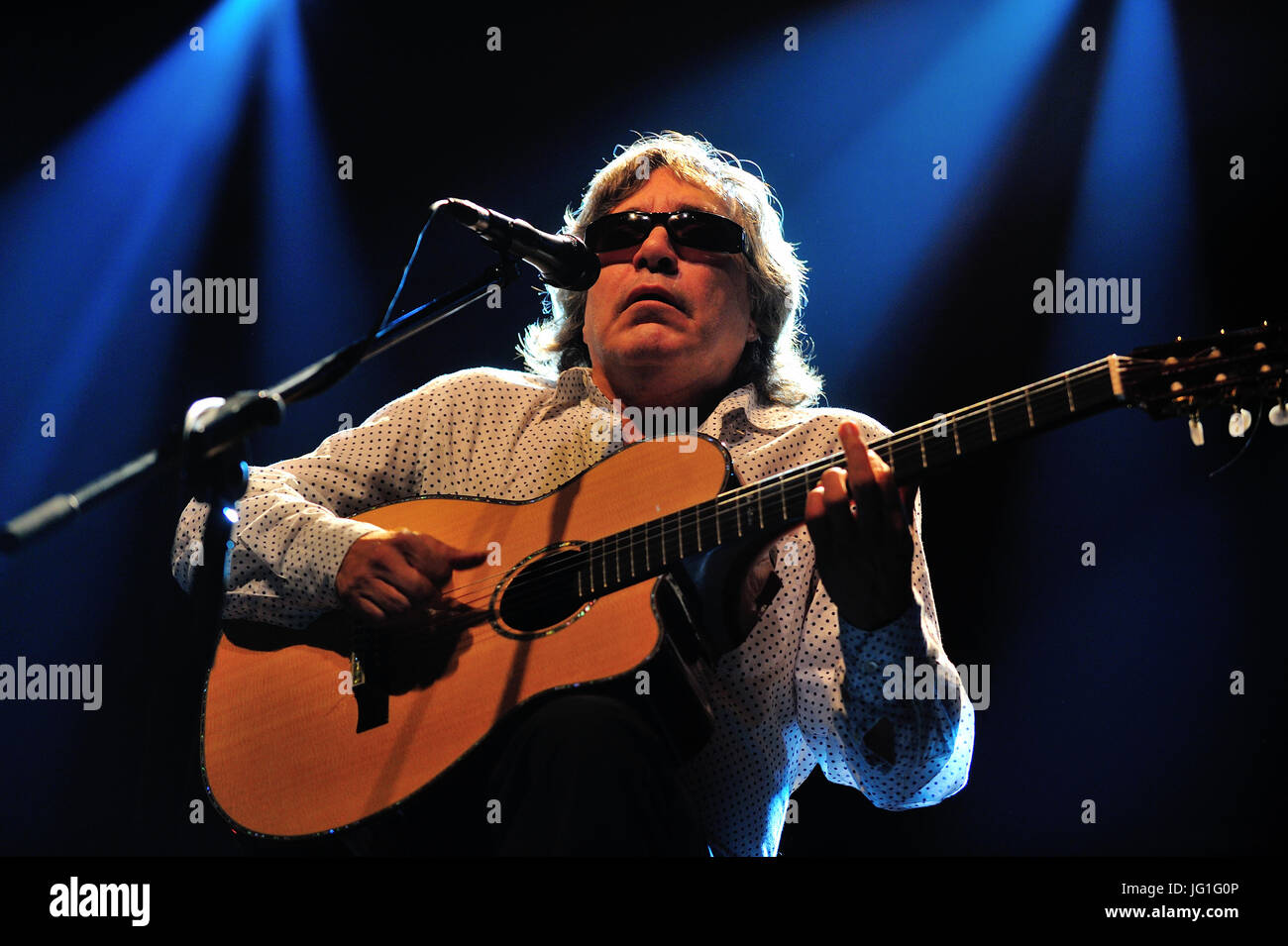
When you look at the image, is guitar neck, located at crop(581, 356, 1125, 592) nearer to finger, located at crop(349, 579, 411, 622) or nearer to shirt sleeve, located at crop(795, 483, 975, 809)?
shirt sleeve, located at crop(795, 483, 975, 809)

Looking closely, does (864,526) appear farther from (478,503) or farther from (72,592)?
(72,592)

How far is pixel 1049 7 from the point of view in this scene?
356 cm

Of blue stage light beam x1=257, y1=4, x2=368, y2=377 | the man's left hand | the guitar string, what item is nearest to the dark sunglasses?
the guitar string

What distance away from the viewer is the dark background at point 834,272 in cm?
303

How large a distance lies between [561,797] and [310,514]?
1.10 m

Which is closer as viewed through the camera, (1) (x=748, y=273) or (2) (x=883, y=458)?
(2) (x=883, y=458)

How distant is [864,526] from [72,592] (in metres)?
2.86

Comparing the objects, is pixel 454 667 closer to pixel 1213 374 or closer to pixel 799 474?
pixel 799 474

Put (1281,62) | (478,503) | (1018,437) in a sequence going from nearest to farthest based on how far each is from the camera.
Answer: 1. (1018,437)
2. (478,503)
3. (1281,62)

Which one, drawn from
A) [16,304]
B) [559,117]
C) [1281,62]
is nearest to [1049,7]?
[1281,62]

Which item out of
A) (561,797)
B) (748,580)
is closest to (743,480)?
(748,580)

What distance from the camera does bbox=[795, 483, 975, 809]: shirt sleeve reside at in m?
2.01

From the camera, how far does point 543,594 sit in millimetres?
2172

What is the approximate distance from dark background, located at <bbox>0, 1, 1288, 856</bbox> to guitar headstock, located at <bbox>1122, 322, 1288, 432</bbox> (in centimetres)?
146
